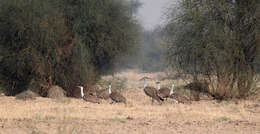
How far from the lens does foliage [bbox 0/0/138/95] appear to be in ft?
60.7

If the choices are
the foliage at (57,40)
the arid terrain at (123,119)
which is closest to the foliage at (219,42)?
the arid terrain at (123,119)

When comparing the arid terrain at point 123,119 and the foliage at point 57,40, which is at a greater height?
the foliage at point 57,40

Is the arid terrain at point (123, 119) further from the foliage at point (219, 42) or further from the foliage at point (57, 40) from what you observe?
the foliage at point (57, 40)

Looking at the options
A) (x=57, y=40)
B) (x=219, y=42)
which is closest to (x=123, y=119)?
(x=219, y=42)

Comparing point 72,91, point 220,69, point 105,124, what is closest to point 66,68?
point 72,91

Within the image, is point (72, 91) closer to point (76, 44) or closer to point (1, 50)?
point (76, 44)

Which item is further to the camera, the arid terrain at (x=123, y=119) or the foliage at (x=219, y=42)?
the foliage at (x=219, y=42)

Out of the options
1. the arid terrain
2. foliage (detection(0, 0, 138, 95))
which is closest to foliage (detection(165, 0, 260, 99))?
the arid terrain

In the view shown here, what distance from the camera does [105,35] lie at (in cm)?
2062

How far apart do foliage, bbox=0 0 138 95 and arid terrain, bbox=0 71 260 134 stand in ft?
9.61

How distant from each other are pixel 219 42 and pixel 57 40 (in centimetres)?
612

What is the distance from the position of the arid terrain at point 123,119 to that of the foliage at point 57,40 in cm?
293

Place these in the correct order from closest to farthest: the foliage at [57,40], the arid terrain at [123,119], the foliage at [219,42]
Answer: the arid terrain at [123,119]
the foliage at [219,42]
the foliage at [57,40]

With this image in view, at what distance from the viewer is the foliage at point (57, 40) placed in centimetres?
1850
